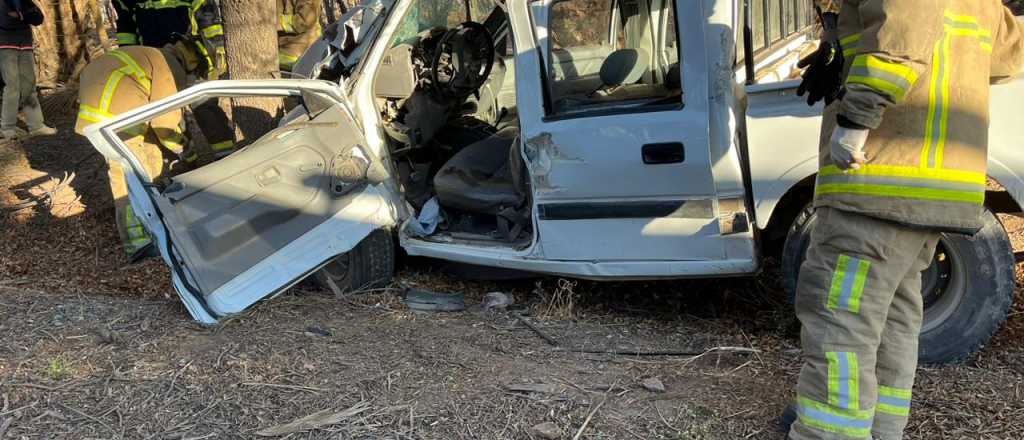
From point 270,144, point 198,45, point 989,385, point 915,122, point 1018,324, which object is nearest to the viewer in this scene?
point 915,122

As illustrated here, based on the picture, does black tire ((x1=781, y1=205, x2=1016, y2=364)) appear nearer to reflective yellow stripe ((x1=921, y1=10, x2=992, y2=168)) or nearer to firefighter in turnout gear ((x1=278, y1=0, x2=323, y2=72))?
reflective yellow stripe ((x1=921, y1=10, x2=992, y2=168))

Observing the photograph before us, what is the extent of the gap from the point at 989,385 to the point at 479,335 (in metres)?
2.12

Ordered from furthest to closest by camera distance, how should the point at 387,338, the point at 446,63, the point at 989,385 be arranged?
the point at 446,63
the point at 387,338
the point at 989,385

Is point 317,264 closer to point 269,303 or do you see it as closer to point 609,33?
point 269,303

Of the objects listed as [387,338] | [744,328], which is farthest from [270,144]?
[744,328]

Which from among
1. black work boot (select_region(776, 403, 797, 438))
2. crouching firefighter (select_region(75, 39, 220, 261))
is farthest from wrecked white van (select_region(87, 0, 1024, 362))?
crouching firefighter (select_region(75, 39, 220, 261))

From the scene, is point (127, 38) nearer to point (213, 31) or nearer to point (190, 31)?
point (190, 31)

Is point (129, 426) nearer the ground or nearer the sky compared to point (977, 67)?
nearer the ground

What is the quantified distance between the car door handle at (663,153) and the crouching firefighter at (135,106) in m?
3.09

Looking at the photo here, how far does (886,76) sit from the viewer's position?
7.86 ft

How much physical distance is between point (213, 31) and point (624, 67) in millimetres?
3533

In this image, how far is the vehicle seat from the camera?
4.38 metres

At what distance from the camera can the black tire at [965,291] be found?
10.6 feet

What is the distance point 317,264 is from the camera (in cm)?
439
